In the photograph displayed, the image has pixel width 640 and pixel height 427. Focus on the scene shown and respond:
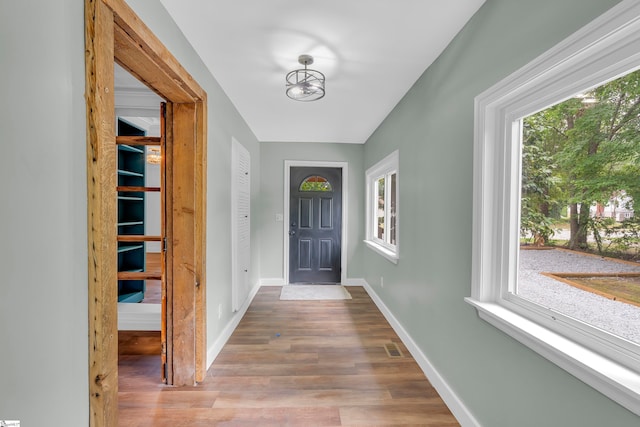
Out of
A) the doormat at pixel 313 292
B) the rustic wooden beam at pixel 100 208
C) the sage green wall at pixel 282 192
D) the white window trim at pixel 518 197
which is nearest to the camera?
the white window trim at pixel 518 197

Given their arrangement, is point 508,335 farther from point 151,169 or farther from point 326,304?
point 151,169

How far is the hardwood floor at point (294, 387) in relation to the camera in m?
1.71

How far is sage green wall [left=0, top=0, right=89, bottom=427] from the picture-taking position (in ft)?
2.43

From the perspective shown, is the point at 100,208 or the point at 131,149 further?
the point at 131,149

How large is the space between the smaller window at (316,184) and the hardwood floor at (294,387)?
90.7 inches

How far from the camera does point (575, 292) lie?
112cm

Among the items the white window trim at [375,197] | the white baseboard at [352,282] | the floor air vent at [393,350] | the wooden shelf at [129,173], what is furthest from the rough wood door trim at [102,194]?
the white baseboard at [352,282]

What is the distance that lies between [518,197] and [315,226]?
11.2ft

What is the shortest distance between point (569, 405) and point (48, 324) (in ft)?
5.64

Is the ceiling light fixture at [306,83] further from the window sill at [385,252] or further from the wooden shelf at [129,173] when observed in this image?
the wooden shelf at [129,173]

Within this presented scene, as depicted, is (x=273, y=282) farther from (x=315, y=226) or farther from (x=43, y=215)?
(x=43, y=215)

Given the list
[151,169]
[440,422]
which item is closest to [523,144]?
[440,422]

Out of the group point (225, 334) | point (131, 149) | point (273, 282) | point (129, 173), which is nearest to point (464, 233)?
point (225, 334)

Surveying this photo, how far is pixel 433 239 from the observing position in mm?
2059
